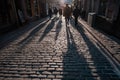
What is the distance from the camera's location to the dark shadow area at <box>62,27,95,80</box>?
3951mm

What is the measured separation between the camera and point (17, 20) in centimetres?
1231

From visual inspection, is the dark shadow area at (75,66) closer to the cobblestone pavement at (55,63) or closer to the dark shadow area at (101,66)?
the cobblestone pavement at (55,63)

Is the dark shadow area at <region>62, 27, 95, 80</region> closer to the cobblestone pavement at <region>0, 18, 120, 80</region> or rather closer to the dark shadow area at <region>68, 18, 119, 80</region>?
the cobblestone pavement at <region>0, 18, 120, 80</region>

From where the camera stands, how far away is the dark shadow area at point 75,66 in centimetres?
395

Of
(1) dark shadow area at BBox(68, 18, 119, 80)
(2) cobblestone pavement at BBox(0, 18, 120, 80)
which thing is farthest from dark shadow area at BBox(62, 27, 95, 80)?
(1) dark shadow area at BBox(68, 18, 119, 80)

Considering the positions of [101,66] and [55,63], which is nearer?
[101,66]

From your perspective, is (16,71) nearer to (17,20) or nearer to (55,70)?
(55,70)

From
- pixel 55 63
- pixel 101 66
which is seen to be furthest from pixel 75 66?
pixel 101 66

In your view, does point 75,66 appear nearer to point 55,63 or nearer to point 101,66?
point 55,63

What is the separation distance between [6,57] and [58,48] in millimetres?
2412

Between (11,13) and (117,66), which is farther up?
(11,13)

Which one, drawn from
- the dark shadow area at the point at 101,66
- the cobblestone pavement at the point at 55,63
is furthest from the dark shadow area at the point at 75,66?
the dark shadow area at the point at 101,66

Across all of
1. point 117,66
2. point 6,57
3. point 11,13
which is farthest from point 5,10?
point 117,66

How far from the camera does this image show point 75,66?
15.0 ft
